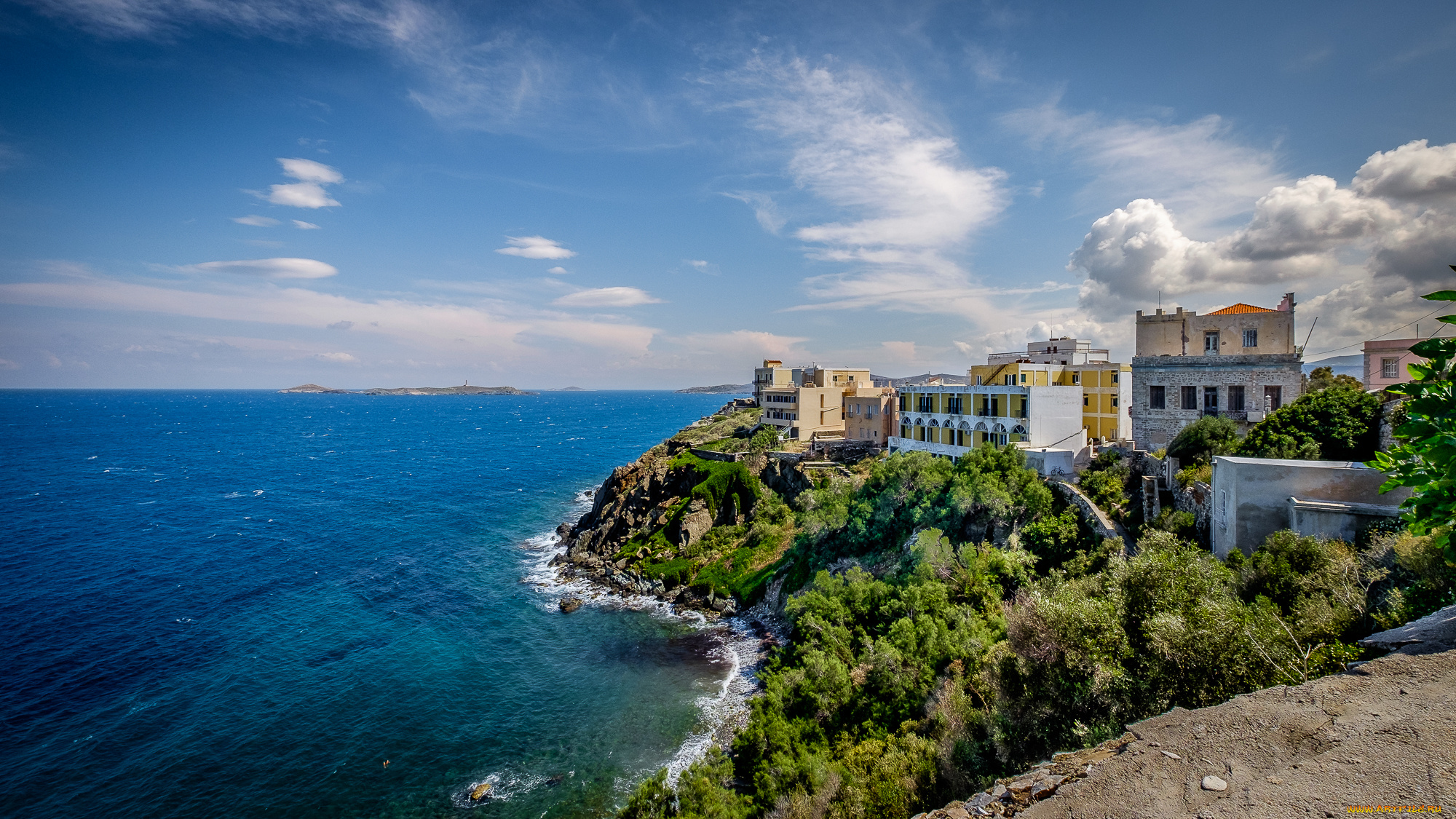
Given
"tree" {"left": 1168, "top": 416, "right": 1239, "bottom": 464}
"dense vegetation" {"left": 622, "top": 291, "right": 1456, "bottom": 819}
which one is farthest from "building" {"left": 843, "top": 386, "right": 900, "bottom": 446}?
"tree" {"left": 1168, "top": 416, "right": 1239, "bottom": 464}

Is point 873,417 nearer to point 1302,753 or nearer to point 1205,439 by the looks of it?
point 1205,439

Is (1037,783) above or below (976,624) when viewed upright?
above

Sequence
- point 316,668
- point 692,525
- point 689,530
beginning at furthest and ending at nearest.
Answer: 1. point 692,525
2. point 689,530
3. point 316,668

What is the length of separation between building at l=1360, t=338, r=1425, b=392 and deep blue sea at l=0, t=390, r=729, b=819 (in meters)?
41.8

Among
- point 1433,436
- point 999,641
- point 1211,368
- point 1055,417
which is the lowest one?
point 999,641

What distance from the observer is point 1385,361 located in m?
35.5

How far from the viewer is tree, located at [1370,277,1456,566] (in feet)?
28.2

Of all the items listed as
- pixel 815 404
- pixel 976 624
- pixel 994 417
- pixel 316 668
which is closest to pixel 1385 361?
pixel 994 417

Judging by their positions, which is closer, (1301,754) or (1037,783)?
(1301,754)

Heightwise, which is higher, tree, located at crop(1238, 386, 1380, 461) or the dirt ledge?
tree, located at crop(1238, 386, 1380, 461)

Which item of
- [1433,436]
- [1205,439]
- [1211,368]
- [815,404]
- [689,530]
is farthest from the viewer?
[815,404]

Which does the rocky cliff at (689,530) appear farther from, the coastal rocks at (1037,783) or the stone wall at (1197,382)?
the coastal rocks at (1037,783)

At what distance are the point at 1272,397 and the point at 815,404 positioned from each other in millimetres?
44382

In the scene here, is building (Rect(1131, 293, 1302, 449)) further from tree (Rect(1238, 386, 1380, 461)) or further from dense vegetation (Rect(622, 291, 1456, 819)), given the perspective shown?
tree (Rect(1238, 386, 1380, 461))
